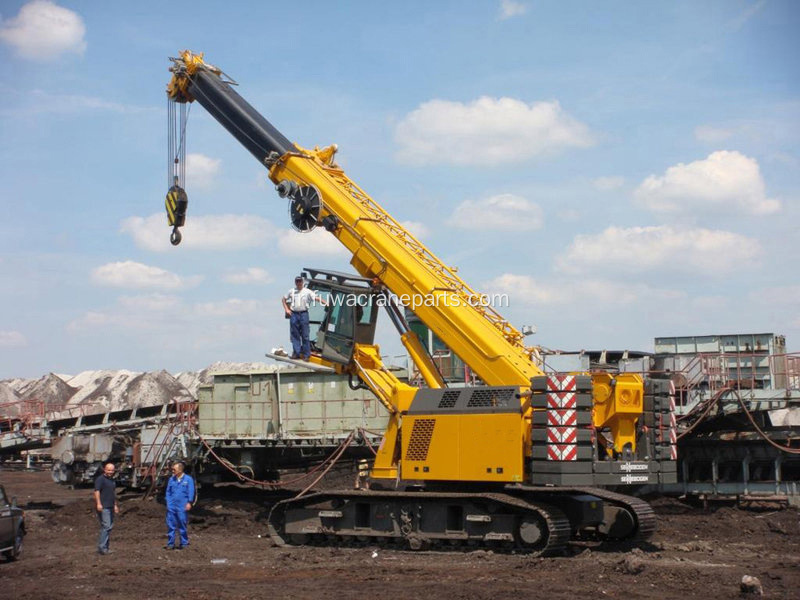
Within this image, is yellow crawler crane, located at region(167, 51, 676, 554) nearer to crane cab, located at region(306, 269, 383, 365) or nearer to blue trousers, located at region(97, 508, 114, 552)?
crane cab, located at region(306, 269, 383, 365)

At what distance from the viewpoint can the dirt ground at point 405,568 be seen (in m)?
12.2

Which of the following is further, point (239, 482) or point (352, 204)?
point (239, 482)

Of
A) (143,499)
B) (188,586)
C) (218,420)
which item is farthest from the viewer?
(218,420)

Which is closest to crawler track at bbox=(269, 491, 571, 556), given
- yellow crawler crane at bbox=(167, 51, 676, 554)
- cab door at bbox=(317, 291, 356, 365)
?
yellow crawler crane at bbox=(167, 51, 676, 554)

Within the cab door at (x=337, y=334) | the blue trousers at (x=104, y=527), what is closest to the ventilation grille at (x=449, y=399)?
the cab door at (x=337, y=334)

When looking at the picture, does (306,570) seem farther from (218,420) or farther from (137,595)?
(218,420)

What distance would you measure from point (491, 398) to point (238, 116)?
8016mm

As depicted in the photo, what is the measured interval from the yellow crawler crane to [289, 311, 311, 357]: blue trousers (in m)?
0.39

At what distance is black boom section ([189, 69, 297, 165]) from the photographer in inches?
733

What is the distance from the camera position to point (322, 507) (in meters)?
17.2

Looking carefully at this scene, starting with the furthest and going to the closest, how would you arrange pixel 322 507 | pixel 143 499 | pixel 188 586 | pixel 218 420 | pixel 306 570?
pixel 218 420, pixel 143 499, pixel 322 507, pixel 306 570, pixel 188 586

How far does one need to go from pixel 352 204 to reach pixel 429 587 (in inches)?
301

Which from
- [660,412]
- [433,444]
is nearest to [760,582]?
[660,412]

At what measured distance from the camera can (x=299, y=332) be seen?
17.1m
